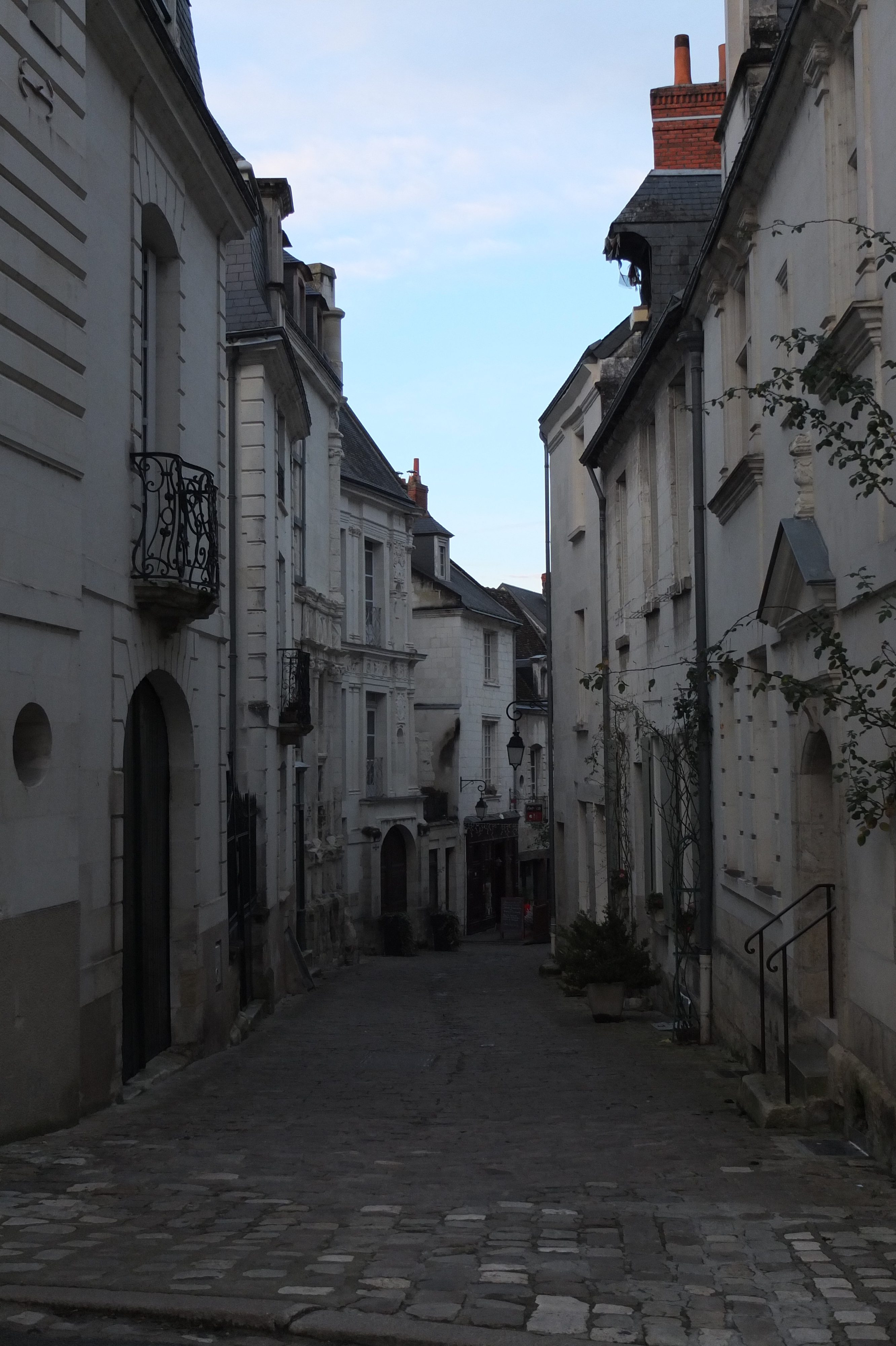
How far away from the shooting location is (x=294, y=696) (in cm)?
1967

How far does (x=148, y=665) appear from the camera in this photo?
422 inches

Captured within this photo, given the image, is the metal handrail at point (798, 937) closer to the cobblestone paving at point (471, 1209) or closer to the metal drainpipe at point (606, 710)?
the cobblestone paving at point (471, 1209)

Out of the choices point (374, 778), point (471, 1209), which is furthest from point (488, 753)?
point (471, 1209)

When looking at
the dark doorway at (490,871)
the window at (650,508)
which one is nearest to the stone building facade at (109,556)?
the window at (650,508)

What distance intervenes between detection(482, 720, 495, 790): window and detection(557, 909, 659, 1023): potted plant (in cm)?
2797

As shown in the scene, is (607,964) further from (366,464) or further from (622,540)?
(366,464)

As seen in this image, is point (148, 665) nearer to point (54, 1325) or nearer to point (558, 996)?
point (54, 1325)

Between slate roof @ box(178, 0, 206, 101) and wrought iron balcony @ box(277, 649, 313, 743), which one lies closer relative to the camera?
slate roof @ box(178, 0, 206, 101)

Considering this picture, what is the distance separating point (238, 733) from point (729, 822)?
681 centimetres

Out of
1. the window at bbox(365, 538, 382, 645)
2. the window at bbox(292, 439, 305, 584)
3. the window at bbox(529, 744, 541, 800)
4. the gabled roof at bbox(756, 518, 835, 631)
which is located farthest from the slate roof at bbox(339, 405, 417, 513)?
the gabled roof at bbox(756, 518, 835, 631)

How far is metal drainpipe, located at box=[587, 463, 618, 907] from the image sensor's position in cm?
1903

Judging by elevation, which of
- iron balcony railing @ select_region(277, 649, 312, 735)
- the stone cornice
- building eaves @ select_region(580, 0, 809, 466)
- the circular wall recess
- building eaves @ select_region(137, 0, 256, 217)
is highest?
building eaves @ select_region(137, 0, 256, 217)

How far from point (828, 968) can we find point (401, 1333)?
5.48 m

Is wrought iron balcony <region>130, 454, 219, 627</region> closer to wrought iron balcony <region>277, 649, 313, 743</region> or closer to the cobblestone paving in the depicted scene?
the cobblestone paving
